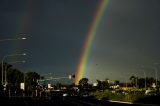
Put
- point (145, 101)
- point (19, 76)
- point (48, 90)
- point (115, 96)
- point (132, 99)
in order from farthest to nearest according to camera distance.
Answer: point (19, 76), point (48, 90), point (115, 96), point (132, 99), point (145, 101)

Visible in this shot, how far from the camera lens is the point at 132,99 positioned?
339 ft

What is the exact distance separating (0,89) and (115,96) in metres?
44.2

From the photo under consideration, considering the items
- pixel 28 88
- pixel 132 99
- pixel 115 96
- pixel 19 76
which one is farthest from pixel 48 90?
pixel 132 99

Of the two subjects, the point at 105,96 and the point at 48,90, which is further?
the point at 48,90

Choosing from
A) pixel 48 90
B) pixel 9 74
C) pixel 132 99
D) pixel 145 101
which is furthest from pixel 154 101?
pixel 9 74

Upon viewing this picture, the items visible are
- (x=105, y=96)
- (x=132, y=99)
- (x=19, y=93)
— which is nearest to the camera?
(x=132, y=99)

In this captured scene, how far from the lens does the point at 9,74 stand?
190250 millimetres

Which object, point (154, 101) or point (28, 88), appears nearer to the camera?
point (154, 101)

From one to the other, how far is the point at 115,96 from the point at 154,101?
3805 centimetres

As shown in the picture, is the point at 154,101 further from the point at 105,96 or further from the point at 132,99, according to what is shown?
the point at 105,96

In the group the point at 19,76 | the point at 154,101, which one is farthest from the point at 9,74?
the point at 154,101

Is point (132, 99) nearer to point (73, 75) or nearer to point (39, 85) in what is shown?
point (73, 75)

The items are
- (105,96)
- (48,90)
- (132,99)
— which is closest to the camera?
(132,99)

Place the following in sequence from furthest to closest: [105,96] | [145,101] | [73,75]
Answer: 1. [105,96]
2. [73,75]
3. [145,101]
